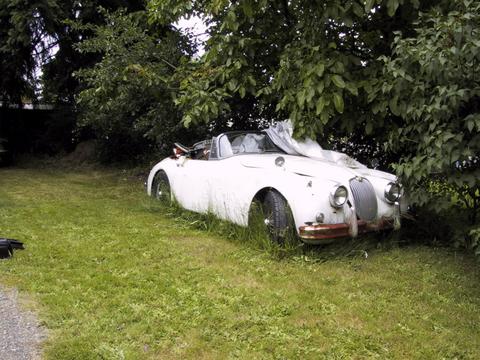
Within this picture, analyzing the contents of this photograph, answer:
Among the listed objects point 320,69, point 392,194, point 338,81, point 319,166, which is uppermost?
point 320,69

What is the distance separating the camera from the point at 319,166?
6.00 metres

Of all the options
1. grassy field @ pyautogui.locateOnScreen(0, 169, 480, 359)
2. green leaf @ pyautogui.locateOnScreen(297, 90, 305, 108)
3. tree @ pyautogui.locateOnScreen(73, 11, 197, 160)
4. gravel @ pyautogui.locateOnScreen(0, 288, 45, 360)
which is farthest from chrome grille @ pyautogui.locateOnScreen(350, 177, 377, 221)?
tree @ pyautogui.locateOnScreen(73, 11, 197, 160)

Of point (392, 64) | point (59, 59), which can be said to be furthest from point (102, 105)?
point (392, 64)

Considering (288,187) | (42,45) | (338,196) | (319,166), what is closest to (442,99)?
(338,196)

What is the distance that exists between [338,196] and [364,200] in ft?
1.31

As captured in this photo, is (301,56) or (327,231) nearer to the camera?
(327,231)

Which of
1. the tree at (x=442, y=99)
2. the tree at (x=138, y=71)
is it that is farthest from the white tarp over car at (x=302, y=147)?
the tree at (x=138, y=71)

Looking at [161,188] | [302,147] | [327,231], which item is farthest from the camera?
[161,188]

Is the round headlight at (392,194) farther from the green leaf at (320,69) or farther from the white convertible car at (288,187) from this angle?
the green leaf at (320,69)

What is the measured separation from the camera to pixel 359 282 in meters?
4.84

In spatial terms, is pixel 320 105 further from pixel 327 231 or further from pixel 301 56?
pixel 327 231

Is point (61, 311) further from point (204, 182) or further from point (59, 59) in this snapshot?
point (59, 59)

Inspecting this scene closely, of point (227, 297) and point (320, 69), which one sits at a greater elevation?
point (320, 69)

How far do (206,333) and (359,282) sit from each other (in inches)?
68.6
